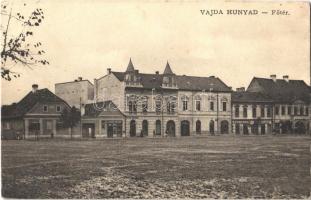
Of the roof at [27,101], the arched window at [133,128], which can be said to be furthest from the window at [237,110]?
the roof at [27,101]

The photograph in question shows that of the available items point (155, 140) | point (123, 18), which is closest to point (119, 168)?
point (123, 18)

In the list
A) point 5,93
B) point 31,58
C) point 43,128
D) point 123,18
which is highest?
point 123,18

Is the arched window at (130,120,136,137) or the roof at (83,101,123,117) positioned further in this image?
the arched window at (130,120,136,137)

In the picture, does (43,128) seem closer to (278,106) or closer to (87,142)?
(87,142)

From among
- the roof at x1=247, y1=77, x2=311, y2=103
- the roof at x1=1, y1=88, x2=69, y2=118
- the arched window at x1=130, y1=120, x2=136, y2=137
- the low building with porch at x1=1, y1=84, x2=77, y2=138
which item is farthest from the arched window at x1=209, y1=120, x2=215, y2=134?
the roof at x1=1, y1=88, x2=69, y2=118

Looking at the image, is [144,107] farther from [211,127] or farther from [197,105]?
[197,105]

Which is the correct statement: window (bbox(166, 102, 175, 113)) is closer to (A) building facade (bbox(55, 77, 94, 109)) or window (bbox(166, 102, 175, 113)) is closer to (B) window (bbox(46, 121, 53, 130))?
(A) building facade (bbox(55, 77, 94, 109))
